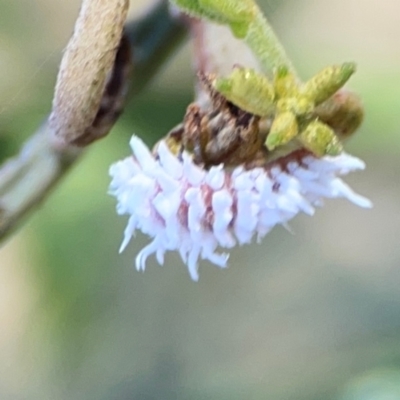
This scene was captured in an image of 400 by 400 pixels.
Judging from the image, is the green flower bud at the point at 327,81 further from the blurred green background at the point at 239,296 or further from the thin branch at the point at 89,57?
the blurred green background at the point at 239,296

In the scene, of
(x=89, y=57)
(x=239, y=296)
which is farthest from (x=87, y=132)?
(x=239, y=296)

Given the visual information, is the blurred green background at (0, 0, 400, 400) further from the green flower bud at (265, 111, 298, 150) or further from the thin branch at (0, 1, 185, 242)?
the green flower bud at (265, 111, 298, 150)

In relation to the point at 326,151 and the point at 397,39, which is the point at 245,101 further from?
the point at 397,39

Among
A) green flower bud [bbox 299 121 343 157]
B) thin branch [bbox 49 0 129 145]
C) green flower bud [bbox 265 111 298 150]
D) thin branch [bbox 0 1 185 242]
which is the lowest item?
green flower bud [bbox 299 121 343 157]

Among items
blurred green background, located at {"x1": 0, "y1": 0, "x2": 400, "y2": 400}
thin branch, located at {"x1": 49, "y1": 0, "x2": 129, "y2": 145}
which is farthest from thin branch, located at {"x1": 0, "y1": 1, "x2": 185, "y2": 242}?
blurred green background, located at {"x1": 0, "y1": 0, "x2": 400, "y2": 400}

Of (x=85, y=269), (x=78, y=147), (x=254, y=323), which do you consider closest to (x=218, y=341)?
(x=254, y=323)

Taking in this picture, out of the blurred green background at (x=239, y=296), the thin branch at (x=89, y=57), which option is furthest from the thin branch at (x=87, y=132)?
the blurred green background at (x=239, y=296)

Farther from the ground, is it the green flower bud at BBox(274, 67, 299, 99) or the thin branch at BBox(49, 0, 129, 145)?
the thin branch at BBox(49, 0, 129, 145)
